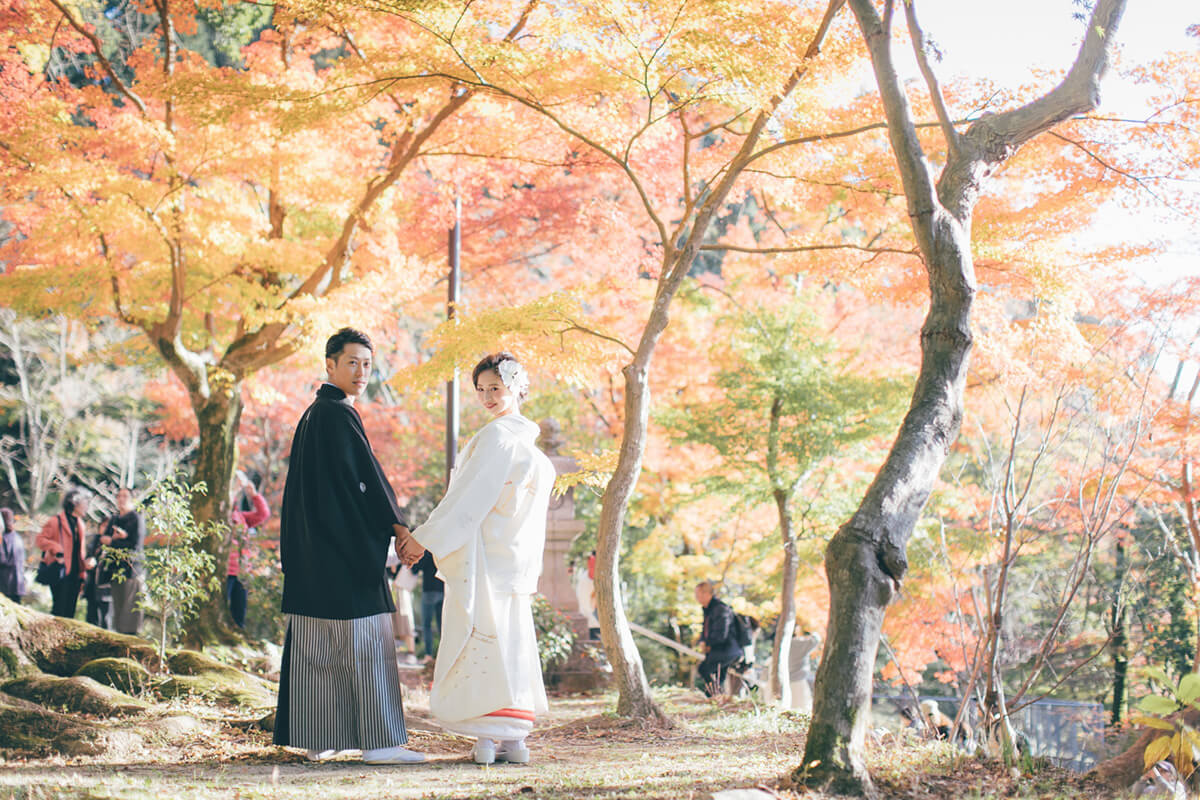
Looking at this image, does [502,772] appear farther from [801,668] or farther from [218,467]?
[801,668]

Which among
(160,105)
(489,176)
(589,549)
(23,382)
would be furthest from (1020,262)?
(23,382)

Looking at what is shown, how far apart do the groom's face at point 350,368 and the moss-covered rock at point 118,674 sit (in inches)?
102

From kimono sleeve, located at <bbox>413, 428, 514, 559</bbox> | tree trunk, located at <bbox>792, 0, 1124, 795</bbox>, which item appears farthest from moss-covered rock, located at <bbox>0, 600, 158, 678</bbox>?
tree trunk, located at <bbox>792, 0, 1124, 795</bbox>

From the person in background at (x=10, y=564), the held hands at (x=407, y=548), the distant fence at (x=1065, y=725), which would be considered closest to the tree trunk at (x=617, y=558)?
the held hands at (x=407, y=548)

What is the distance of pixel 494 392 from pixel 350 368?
66cm

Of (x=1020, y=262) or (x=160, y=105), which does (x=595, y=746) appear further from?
(x=160, y=105)

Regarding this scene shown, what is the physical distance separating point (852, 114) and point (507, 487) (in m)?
3.68

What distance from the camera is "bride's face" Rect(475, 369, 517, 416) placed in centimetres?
436

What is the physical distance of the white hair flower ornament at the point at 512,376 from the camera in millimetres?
4352

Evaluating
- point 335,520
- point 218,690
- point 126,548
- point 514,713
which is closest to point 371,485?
point 335,520

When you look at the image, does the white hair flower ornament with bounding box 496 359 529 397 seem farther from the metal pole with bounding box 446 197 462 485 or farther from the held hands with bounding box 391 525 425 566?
the metal pole with bounding box 446 197 462 485

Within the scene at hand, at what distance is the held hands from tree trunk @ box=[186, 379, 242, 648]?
15.1 feet

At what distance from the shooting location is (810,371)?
1005 centimetres

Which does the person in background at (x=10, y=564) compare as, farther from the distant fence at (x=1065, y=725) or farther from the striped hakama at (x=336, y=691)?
the distant fence at (x=1065, y=725)
